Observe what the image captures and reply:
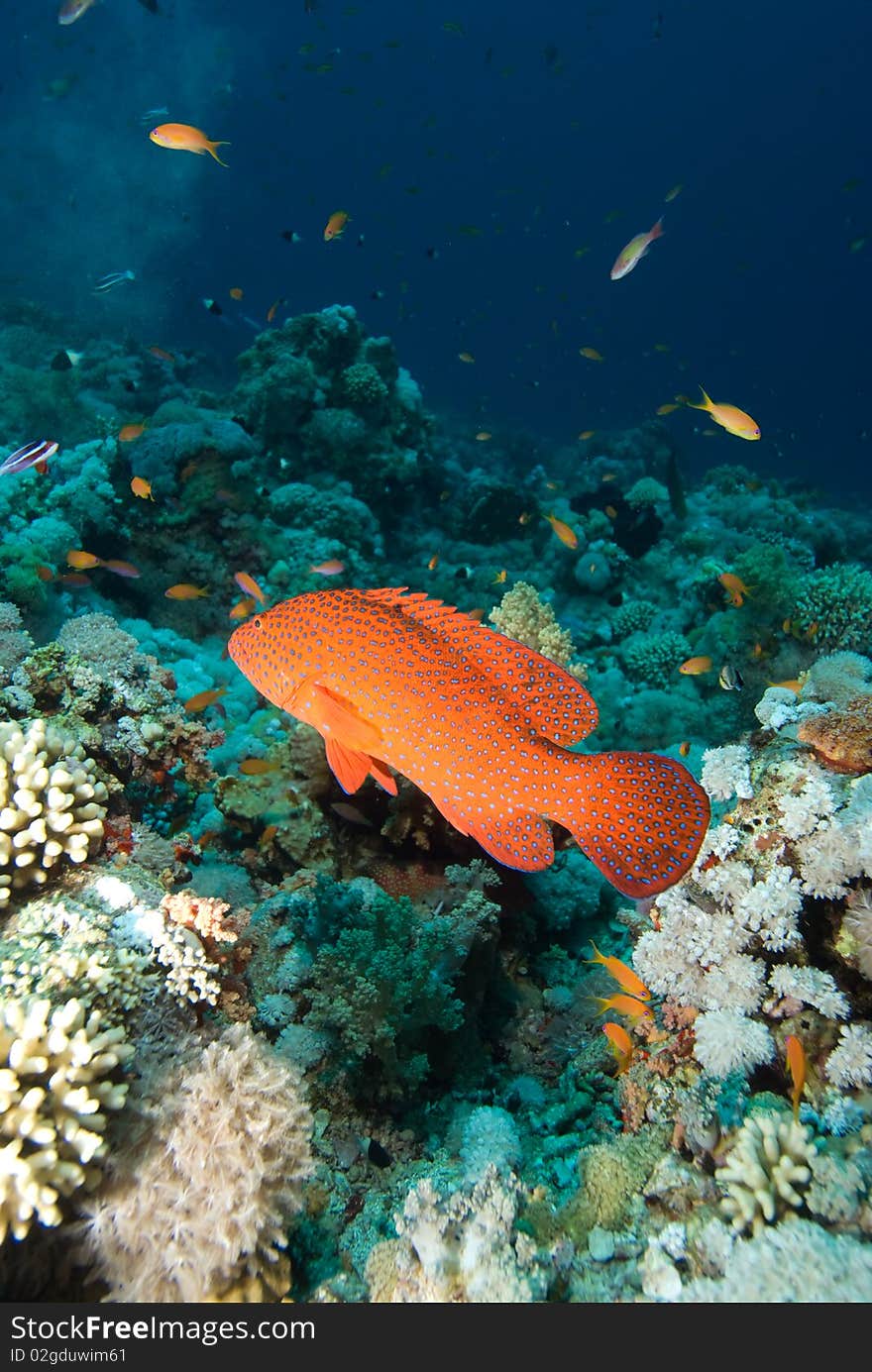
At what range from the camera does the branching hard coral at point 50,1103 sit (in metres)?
1.83

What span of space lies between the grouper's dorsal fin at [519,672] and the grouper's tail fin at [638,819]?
250 millimetres

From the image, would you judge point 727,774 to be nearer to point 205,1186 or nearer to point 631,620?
point 205,1186

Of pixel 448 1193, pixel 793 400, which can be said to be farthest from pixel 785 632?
pixel 793 400

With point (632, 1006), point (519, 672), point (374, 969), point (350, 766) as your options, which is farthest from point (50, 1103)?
point (632, 1006)

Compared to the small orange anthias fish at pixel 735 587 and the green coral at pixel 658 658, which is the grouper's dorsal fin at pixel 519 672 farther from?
the green coral at pixel 658 658

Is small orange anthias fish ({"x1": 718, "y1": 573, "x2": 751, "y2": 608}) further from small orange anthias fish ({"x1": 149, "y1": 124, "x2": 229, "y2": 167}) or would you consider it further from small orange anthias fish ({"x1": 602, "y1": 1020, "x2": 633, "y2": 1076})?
small orange anthias fish ({"x1": 149, "y1": 124, "x2": 229, "y2": 167})

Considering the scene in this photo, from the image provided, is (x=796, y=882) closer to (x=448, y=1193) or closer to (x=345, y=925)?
(x=448, y=1193)

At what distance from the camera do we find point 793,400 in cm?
8719

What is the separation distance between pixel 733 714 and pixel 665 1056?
6.90m

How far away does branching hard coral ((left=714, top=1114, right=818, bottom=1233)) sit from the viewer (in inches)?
82.3

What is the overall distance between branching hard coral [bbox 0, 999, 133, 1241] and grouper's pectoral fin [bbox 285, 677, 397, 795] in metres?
1.38

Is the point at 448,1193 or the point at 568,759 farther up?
the point at 568,759

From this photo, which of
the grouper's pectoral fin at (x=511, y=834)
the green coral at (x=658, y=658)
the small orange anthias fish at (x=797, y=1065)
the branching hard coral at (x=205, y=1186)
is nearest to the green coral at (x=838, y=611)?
the green coral at (x=658, y=658)

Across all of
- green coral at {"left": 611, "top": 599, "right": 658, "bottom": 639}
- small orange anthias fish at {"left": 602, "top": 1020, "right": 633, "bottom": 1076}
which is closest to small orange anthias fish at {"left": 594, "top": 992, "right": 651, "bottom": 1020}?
small orange anthias fish at {"left": 602, "top": 1020, "right": 633, "bottom": 1076}
